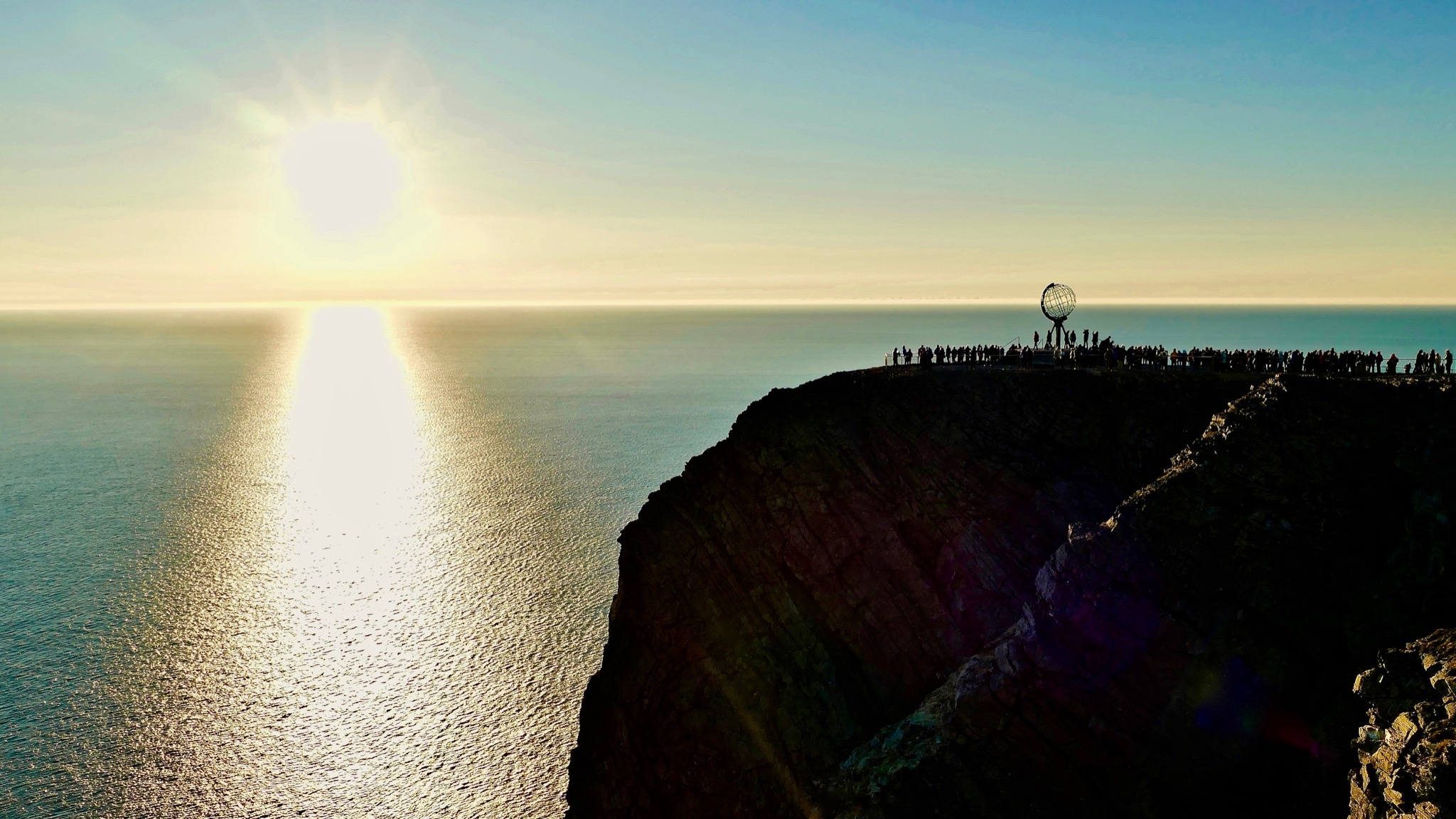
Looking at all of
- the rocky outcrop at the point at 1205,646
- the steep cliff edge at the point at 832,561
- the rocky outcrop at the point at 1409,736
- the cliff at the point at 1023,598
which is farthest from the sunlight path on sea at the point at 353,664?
the rocky outcrop at the point at 1409,736

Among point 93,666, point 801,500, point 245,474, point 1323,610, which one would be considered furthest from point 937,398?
point 245,474

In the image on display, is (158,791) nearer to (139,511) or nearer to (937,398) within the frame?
(937,398)

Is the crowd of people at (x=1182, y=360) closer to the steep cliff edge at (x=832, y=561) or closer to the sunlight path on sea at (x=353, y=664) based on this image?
the steep cliff edge at (x=832, y=561)

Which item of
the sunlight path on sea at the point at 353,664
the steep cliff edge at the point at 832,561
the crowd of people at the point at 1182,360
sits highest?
the crowd of people at the point at 1182,360

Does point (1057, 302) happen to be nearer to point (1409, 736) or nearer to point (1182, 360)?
point (1182, 360)

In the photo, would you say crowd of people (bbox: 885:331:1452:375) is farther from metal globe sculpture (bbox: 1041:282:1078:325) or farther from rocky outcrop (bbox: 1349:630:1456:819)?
rocky outcrop (bbox: 1349:630:1456:819)

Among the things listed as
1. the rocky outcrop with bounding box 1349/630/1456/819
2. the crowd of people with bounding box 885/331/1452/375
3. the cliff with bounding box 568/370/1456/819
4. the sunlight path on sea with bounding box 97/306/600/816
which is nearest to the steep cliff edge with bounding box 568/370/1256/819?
the cliff with bounding box 568/370/1456/819

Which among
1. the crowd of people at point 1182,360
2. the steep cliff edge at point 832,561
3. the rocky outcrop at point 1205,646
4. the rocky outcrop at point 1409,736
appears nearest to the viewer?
the rocky outcrop at point 1409,736
